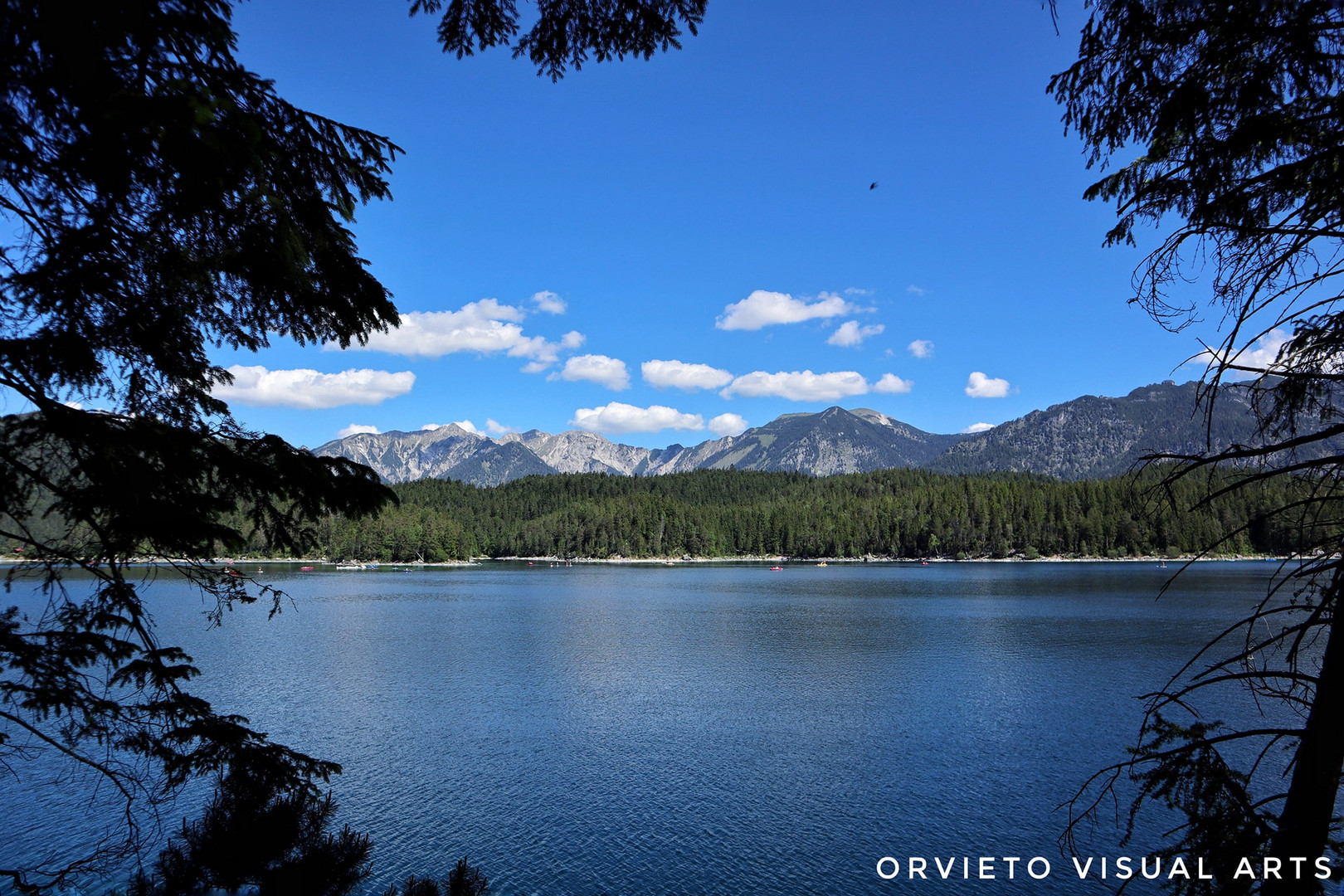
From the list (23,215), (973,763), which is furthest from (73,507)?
(973,763)

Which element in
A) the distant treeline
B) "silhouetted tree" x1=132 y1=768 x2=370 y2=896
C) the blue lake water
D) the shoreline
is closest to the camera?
"silhouetted tree" x1=132 y1=768 x2=370 y2=896

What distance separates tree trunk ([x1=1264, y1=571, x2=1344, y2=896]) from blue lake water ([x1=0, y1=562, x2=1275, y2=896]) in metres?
11.5

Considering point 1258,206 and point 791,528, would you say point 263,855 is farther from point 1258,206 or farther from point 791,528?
point 791,528

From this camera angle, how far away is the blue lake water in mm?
15336

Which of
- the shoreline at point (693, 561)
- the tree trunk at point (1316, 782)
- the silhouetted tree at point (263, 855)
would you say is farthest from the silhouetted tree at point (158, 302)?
the shoreline at point (693, 561)

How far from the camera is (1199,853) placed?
445 cm

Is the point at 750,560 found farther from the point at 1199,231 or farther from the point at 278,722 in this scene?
the point at 1199,231

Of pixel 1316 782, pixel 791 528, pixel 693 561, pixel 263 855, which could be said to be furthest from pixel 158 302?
pixel 791 528

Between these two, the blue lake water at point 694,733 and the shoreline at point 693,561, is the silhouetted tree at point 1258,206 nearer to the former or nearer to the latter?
the blue lake water at point 694,733

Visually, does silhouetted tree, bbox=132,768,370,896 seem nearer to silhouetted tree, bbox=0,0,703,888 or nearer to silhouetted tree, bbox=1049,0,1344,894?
silhouetted tree, bbox=0,0,703,888

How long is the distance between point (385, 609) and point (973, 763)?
5295cm

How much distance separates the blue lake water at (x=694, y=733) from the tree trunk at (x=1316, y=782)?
37.8 feet

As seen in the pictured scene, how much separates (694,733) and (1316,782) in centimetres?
2165

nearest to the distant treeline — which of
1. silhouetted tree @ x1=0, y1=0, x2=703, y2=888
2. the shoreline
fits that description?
A: the shoreline
